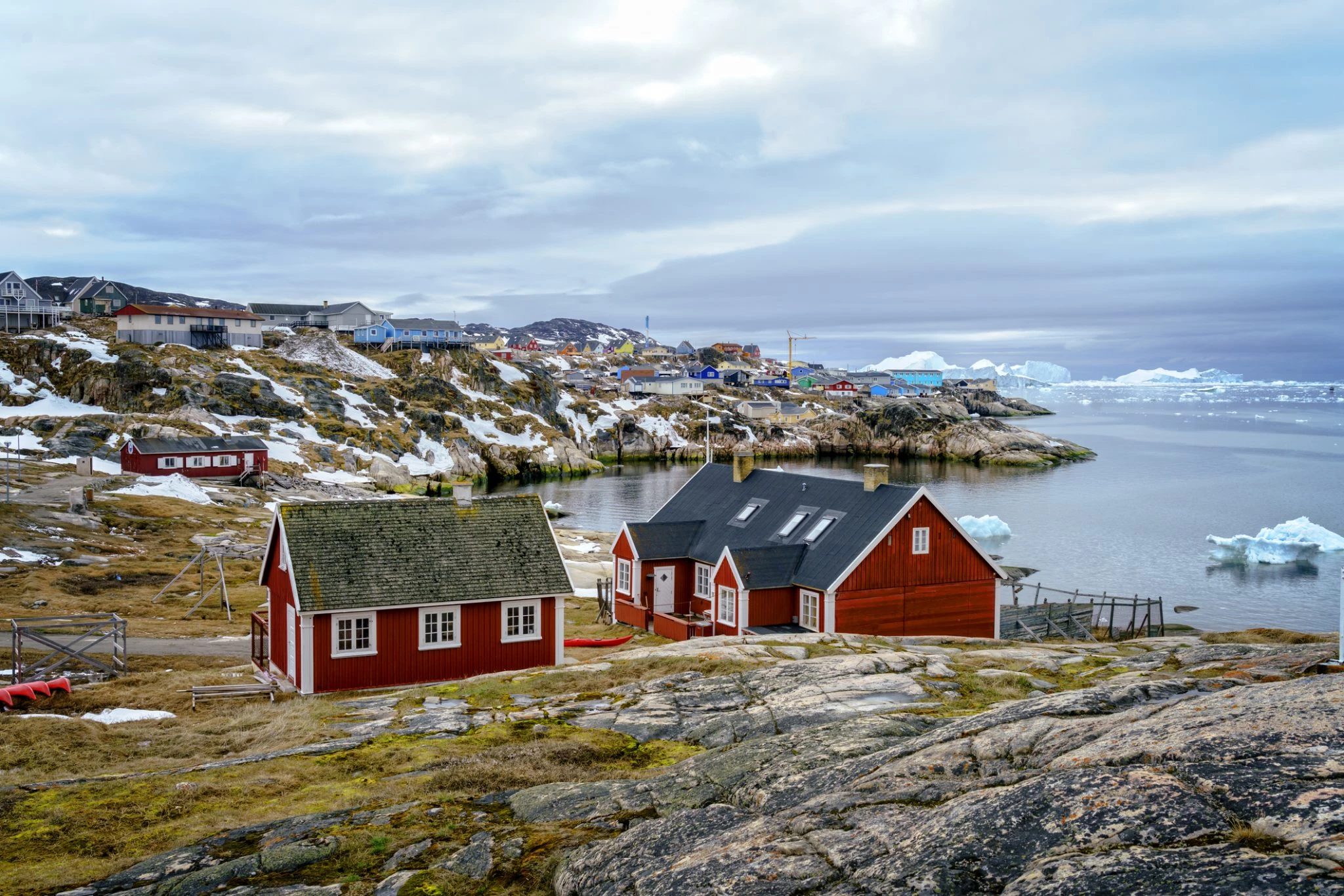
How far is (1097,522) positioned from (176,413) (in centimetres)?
9809

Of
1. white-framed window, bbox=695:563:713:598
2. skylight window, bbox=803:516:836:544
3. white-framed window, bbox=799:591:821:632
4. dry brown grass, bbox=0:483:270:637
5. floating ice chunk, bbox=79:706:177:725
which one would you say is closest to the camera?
floating ice chunk, bbox=79:706:177:725

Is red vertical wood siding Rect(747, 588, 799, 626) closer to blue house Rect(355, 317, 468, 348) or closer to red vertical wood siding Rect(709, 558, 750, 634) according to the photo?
red vertical wood siding Rect(709, 558, 750, 634)

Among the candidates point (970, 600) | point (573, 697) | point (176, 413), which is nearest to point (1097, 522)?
point (970, 600)

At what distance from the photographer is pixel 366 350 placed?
156 m

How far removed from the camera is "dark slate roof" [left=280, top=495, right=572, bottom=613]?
94.2 feet

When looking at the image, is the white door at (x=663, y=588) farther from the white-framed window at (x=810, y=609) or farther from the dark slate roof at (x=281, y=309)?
the dark slate roof at (x=281, y=309)

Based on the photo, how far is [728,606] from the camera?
3666cm

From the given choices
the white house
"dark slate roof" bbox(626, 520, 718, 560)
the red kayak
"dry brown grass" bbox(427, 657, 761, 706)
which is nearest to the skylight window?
"dark slate roof" bbox(626, 520, 718, 560)

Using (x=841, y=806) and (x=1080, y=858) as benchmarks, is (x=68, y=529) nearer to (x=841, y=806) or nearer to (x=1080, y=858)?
(x=841, y=806)

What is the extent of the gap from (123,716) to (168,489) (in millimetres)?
55296

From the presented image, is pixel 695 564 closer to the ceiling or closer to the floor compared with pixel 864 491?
closer to the floor

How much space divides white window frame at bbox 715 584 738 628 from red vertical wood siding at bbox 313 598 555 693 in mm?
7965

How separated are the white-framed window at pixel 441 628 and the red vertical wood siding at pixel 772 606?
1139 centimetres

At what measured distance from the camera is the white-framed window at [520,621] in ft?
100.0
